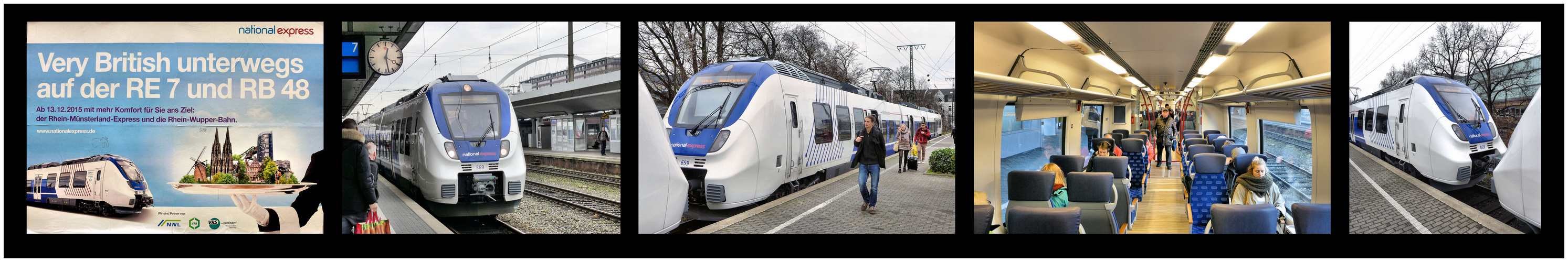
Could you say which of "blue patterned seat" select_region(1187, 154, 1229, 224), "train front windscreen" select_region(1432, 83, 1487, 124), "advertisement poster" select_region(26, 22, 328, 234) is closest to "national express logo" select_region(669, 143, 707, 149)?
"advertisement poster" select_region(26, 22, 328, 234)

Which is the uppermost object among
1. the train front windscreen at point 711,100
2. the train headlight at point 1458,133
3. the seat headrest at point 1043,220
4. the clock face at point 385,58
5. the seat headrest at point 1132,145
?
→ the clock face at point 385,58

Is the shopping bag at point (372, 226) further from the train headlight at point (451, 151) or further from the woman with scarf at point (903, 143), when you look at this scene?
the woman with scarf at point (903, 143)

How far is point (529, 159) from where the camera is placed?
3594 mm

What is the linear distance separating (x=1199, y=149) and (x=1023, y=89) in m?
2.51

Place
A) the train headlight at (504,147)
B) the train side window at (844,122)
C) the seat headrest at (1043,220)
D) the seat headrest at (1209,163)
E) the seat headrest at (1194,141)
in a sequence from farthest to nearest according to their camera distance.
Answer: the seat headrest at (1194,141) < the train side window at (844,122) < the seat headrest at (1209,163) < the train headlight at (504,147) < the seat headrest at (1043,220)

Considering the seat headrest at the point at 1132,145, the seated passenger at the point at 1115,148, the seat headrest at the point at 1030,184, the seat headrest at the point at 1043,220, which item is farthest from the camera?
the seat headrest at the point at 1132,145

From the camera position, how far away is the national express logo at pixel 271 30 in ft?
10.9

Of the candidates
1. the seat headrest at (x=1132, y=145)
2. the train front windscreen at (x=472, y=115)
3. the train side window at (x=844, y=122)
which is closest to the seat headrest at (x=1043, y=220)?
the train side window at (x=844, y=122)

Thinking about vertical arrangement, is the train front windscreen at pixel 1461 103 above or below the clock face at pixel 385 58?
below

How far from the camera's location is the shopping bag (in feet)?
11.3

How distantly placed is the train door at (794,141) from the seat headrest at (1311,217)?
3305mm

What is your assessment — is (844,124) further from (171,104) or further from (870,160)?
(171,104)
